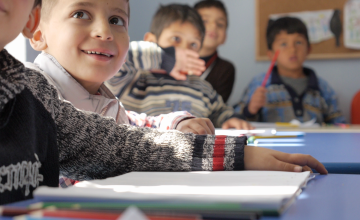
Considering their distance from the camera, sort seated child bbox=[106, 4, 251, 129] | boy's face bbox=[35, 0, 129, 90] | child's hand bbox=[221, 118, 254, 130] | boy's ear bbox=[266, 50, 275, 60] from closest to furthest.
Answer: boy's face bbox=[35, 0, 129, 90] < child's hand bbox=[221, 118, 254, 130] < seated child bbox=[106, 4, 251, 129] < boy's ear bbox=[266, 50, 275, 60]

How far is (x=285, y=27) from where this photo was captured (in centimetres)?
253

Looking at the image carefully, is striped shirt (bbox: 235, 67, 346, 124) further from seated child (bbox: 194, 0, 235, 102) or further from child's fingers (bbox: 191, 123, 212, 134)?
child's fingers (bbox: 191, 123, 212, 134)

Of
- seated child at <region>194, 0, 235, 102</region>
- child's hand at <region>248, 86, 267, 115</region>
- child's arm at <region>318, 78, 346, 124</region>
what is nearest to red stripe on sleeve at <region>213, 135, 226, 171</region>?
child's hand at <region>248, 86, 267, 115</region>

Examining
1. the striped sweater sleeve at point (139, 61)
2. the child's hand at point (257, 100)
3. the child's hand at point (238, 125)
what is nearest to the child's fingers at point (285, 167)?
the child's hand at point (238, 125)

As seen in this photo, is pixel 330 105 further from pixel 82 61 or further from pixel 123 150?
pixel 123 150

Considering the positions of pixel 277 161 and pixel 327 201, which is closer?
pixel 327 201

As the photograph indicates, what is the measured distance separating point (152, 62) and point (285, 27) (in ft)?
4.56

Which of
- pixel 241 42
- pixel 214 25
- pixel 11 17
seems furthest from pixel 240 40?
pixel 11 17

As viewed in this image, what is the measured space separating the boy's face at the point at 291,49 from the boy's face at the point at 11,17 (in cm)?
222

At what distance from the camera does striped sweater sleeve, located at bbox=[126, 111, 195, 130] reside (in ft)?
2.35

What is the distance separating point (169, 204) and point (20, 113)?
26 cm

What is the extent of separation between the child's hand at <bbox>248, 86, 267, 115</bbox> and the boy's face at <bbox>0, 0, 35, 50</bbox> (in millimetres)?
1832

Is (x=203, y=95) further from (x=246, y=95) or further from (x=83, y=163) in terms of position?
(x=83, y=163)

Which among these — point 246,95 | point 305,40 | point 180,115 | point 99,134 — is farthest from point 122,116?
point 305,40
